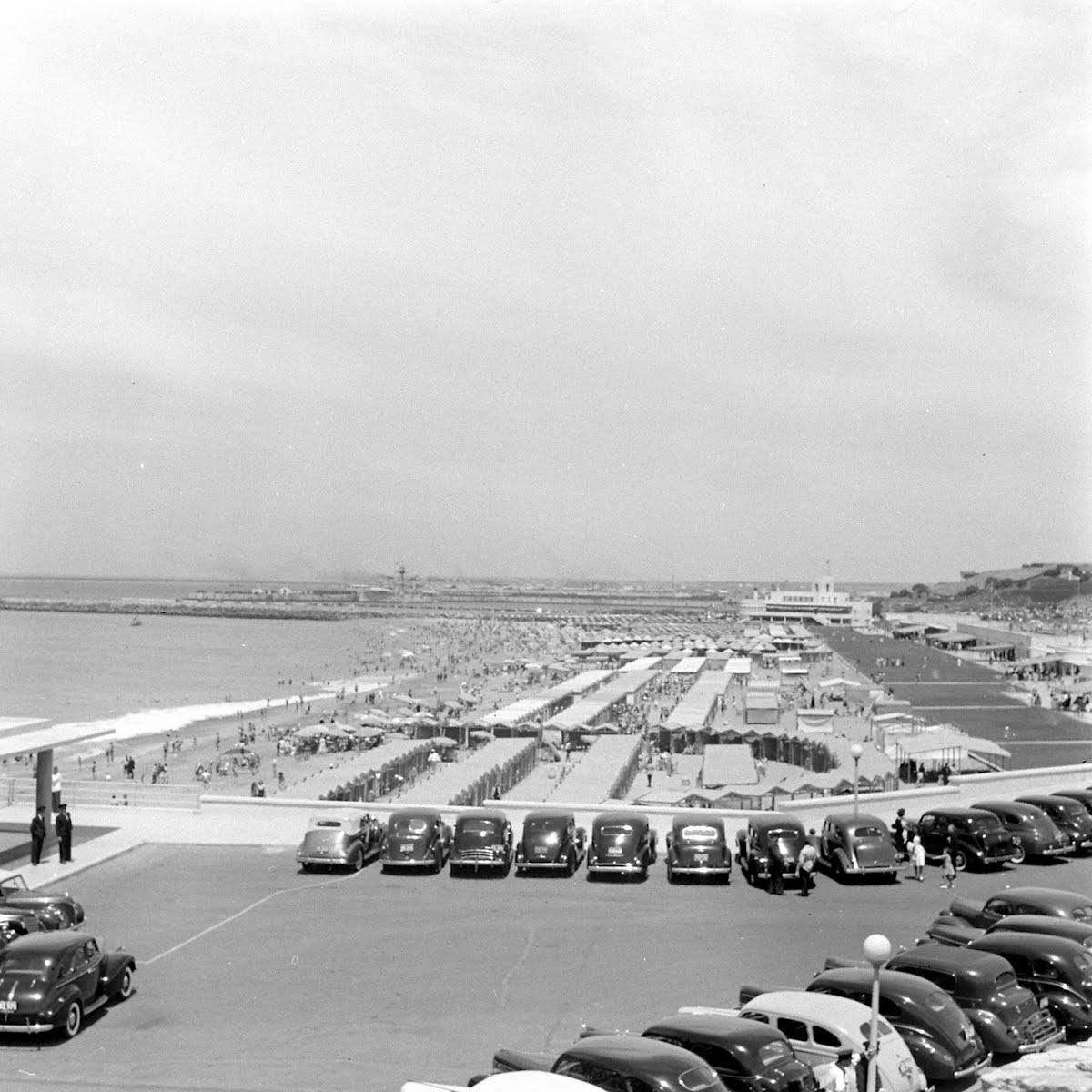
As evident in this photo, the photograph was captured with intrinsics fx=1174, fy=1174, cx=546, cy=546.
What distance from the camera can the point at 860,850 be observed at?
14.3 meters

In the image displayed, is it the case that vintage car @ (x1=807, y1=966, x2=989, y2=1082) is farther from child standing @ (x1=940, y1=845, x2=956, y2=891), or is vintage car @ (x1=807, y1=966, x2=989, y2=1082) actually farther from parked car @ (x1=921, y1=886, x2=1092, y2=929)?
child standing @ (x1=940, y1=845, x2=956, y2=891)

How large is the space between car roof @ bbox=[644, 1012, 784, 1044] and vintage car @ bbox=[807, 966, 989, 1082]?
3.97 feet

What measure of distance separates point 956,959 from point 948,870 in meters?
5.79

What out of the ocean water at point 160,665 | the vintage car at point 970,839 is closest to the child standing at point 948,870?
the vintage car at point 970,839

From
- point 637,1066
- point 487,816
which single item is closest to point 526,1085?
point 637,1066

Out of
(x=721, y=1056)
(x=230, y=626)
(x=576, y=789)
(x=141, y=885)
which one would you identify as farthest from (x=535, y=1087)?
(x=230, y=626)

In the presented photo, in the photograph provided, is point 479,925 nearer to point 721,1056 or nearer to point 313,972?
point 313,972

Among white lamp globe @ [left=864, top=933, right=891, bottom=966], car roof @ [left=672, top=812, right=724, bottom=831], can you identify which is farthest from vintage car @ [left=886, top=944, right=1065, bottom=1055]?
car roof @ [left=672, top=812, right=724, bottom=831]

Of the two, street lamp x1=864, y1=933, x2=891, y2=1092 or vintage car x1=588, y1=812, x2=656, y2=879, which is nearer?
street lamp x1=864, y1=933, x2=891, y2=1092

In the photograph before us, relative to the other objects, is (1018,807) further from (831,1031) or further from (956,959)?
(831,1031)

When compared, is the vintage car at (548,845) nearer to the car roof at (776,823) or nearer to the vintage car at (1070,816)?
the car roof at (776,823)

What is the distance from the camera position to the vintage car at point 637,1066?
6.70 meters

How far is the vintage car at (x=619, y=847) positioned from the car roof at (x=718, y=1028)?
6.58 meters

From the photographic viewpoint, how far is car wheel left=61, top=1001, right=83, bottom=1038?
8883 millimetres
